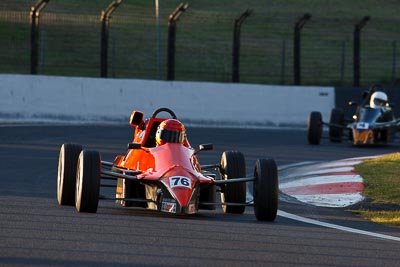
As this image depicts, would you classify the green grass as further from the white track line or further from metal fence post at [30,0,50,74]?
metal fence post at [30,0,50,74]

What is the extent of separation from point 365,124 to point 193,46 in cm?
2078

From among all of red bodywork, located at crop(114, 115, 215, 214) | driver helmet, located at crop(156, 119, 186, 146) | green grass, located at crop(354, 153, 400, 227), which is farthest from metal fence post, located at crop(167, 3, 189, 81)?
driver helmet, located at crop(156, 119, 186, 146)

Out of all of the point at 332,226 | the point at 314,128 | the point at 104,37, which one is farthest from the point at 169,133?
the point at 104,37

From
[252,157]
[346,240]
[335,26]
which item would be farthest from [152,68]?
[346,240]

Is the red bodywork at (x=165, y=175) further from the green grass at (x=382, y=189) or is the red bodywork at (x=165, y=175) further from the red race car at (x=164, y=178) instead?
the green grass at (x=382, y=189)

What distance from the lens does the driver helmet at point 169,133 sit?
1299 cm

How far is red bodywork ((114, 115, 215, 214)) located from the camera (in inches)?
463

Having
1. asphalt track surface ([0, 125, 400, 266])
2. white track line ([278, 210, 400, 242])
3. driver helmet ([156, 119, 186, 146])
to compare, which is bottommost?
white track line ([278, 210, 400, 242])

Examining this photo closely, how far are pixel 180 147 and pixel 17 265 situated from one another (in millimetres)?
4375

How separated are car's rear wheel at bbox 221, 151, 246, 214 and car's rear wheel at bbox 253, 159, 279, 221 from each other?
0.57 metres

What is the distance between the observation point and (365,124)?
82.7 feet

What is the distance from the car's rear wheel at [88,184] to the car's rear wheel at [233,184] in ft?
4.68

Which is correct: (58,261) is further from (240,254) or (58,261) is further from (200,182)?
(200,182)

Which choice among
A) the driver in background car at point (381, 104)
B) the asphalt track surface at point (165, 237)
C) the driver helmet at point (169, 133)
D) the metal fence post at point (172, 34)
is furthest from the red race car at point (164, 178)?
the metal fence post at point (172, 34)
